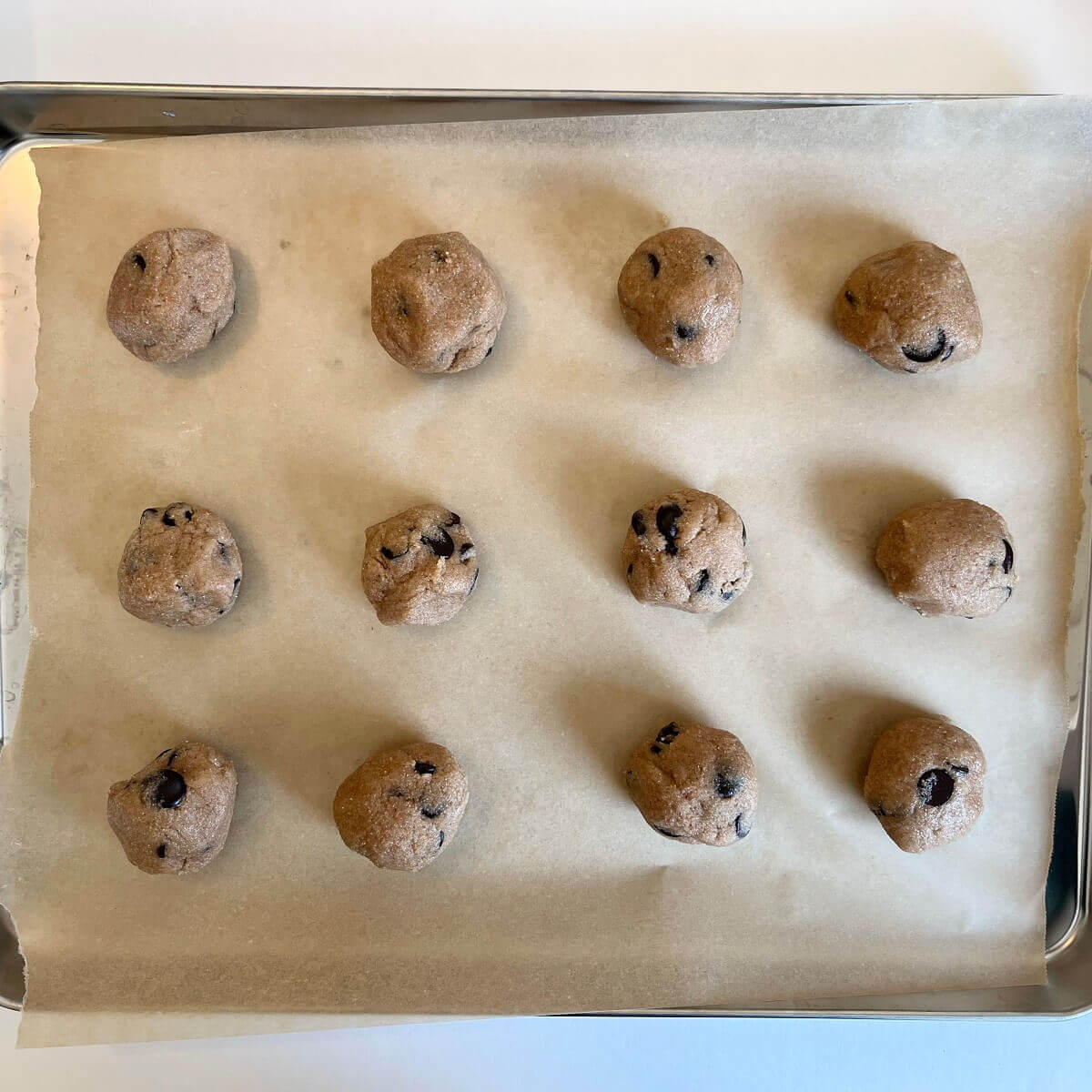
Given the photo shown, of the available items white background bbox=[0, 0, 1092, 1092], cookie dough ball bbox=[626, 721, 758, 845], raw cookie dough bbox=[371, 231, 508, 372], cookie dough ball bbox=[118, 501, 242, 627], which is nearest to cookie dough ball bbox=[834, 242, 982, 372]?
white background bbox=[0, 0, 1092, 1092]

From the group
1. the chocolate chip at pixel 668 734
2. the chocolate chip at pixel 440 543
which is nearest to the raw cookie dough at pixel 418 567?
the chocolate chip at pixel 440 543

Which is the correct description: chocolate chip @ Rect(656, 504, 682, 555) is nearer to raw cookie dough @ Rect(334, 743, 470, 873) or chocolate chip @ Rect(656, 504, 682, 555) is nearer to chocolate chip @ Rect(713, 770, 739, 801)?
chocolate chip @ Rect(713, 770, 739, 801)

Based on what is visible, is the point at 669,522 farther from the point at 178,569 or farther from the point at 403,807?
the point at 178,569

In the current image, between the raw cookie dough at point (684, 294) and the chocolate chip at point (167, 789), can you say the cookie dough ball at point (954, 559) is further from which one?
the chocolate chip at point (167, 789)

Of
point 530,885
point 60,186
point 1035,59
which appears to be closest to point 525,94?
point 60,186

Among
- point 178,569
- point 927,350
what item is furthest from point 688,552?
point 178,569

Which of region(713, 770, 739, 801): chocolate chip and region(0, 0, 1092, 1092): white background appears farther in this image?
region(0, 0, 1092, 1092): white background

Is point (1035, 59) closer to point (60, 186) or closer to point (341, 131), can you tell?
point (341, 131)
